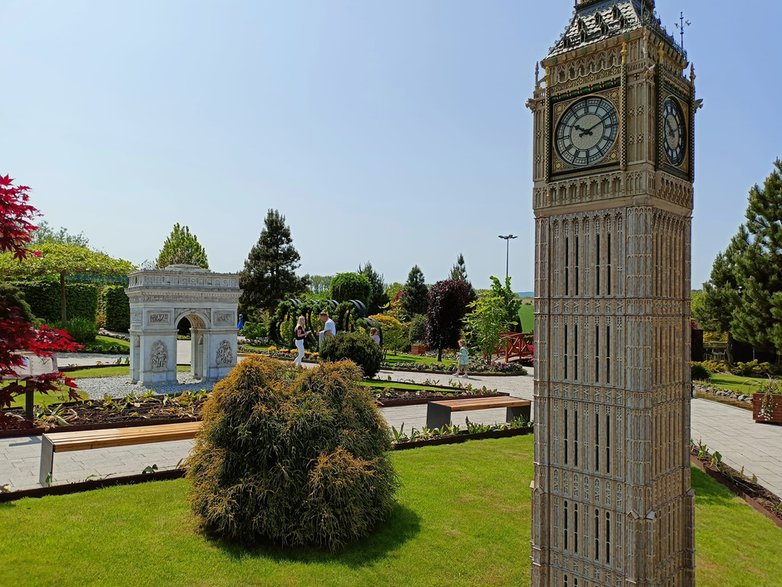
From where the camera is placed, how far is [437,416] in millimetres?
13898

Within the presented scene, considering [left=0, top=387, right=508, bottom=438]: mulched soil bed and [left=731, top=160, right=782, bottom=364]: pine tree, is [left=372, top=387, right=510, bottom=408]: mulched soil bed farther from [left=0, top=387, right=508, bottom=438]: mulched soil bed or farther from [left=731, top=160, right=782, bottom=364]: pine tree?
[left=731, top=160, right=782, bottom=364]: pine tree

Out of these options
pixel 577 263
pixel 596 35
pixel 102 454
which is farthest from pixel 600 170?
pixel 102 454

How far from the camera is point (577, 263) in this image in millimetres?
6363

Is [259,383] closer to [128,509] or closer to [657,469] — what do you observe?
[128,509]

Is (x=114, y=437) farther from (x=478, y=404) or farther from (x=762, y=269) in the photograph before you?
(x=762, y=269)

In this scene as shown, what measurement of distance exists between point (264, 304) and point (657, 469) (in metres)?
45.4

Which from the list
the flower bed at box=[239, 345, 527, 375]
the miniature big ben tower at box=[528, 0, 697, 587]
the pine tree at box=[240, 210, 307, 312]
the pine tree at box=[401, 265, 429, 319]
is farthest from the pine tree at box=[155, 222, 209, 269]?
the miniature big ben tower at box=[528, 0, 697, 587]

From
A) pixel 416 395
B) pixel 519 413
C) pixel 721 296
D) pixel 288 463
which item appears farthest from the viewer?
pixel 721 296

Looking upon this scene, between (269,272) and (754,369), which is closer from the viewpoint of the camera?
(754,369)

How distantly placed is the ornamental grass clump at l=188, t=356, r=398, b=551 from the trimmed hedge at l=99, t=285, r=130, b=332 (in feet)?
127

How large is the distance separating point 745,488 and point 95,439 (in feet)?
36.4

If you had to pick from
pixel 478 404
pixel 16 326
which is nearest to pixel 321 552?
pixel 16 326

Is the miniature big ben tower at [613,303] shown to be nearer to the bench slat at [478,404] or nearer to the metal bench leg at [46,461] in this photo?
the bench slat at [478,404]

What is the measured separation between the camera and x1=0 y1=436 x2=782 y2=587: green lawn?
6527mm
